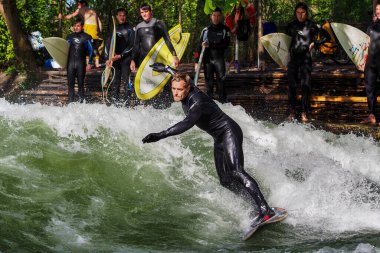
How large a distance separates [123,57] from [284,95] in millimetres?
3028

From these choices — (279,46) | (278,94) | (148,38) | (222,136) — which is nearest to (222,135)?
(222,136)

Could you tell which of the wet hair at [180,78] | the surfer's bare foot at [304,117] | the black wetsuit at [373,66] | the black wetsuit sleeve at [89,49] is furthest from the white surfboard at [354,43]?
the wet hair at [180,78]

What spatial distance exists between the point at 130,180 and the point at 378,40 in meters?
4.71

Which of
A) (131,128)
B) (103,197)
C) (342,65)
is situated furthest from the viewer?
(342,65)

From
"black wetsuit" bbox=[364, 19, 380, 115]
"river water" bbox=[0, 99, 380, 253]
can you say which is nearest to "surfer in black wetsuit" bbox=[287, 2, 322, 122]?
"river water" bbox=[0, 99, 380, 253]

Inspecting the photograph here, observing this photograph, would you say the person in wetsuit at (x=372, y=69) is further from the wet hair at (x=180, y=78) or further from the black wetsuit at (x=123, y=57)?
the wet hair at (x=180, y=78)

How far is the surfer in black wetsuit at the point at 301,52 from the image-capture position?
10398mm

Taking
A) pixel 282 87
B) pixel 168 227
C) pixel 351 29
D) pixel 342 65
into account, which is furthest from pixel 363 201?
pixel 342 65

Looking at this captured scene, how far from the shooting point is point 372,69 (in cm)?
1009

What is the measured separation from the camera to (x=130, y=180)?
24.5 feet

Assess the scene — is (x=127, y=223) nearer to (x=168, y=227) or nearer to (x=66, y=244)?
(x=168, y=227)

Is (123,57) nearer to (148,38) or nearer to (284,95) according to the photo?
(148,38)

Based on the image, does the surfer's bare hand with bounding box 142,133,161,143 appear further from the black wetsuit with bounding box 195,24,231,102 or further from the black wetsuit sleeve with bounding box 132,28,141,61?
the black wetsuit with bounding box 195,24,231,102

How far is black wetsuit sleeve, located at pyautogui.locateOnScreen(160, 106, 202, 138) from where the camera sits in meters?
6.14
